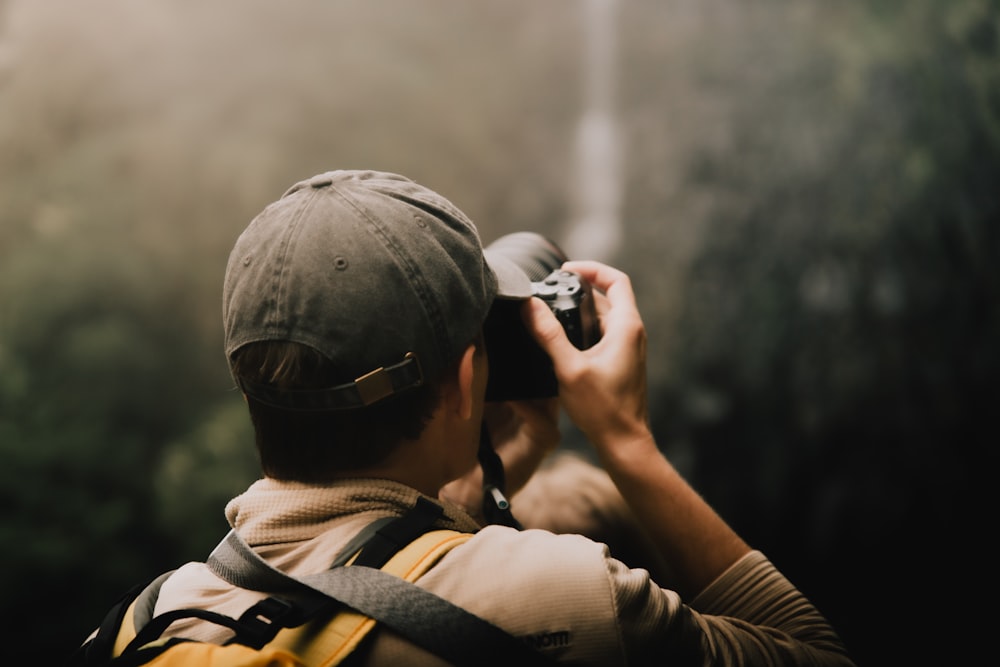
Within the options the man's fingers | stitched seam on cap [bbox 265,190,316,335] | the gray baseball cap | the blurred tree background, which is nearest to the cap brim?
the man's fingers

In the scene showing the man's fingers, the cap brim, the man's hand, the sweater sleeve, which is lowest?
the sweater sleeve

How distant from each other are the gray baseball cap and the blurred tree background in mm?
1853

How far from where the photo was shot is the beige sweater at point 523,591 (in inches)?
28.9

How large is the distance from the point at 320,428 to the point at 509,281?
312 millimetres

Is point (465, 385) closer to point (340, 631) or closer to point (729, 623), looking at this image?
point (340, 631)

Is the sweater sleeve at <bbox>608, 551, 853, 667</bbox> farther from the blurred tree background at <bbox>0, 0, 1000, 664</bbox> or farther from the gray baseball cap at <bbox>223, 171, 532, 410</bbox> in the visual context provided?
the blurred tree background at <bbox>0, 0, 1000, 664</bbox>

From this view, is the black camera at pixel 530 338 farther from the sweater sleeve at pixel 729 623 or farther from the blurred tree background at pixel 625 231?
the blurred tree background at pixel 625 231

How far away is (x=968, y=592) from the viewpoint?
247 cm

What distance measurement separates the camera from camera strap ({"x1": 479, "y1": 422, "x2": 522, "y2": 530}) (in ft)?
3.57

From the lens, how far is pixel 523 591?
74 cm

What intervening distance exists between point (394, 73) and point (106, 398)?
1421 mm

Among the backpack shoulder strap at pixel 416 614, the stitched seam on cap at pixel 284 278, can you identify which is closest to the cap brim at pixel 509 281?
the stitched seam on cap at pixel 284 278

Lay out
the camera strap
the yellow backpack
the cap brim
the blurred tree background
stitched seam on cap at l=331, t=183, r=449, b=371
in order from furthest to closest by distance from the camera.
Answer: the blurred tree background, the camera strap, the cap brim, stitched seam on cap at l=331, t=183, r=449, b=371, the yellow backpack

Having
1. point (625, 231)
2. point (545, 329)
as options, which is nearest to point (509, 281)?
point (545, 329)
